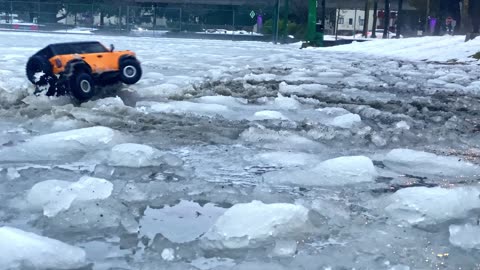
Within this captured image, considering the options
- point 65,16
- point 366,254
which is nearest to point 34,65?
point 366,254

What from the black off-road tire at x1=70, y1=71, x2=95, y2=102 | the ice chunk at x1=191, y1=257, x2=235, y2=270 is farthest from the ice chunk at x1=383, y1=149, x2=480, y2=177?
the black off-road tire at x1=70, y1=71, x2=95, y2=102

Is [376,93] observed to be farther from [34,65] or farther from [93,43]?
[34,65]

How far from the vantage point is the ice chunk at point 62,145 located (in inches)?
198

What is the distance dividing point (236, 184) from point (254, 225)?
3.40 ft

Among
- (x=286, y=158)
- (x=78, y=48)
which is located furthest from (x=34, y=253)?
(x=78, y=48)

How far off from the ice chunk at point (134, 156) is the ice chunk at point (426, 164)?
182 cm

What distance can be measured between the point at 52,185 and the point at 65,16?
44907 millimetres

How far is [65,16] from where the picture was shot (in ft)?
152

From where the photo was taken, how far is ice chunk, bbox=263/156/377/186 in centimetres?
443

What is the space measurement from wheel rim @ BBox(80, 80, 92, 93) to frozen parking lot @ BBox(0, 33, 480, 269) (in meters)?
0.32

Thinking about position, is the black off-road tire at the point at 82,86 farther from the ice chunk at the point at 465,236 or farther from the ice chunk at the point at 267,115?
the ice chunk at the point at 465,236

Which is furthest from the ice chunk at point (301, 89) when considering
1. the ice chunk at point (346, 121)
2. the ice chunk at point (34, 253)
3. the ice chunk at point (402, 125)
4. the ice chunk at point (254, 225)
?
the ice chunk at point (34, 253)

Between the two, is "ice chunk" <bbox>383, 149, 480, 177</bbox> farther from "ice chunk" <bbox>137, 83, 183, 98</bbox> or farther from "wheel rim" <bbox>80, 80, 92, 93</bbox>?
"ice chunk" <bbox>137, 83, 183, 98</bbox>

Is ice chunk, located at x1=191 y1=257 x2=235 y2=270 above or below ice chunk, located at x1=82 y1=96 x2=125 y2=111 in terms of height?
below
